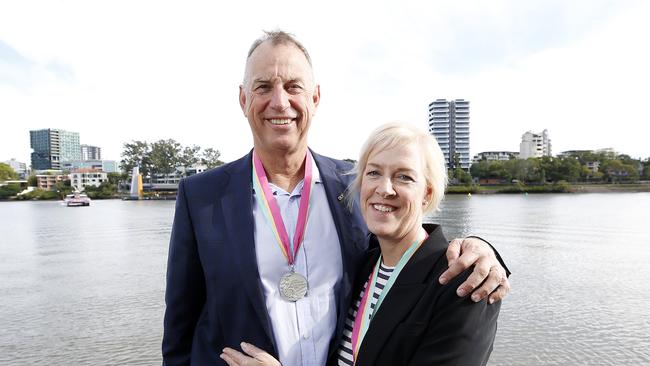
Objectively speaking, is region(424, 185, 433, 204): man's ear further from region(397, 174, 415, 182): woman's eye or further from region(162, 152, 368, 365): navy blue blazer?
region(162, 152, 368, 365): navy blue blazer

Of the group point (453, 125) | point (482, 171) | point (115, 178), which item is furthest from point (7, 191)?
point (453, 125)

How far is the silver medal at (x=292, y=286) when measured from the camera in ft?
6.75

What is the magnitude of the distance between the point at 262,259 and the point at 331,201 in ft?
1.69

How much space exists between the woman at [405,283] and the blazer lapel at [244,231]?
0.75 ft

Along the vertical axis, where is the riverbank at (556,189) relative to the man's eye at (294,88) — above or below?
below

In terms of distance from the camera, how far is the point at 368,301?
6.82 feet

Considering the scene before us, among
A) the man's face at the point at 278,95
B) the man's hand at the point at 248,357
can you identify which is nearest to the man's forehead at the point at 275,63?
the man's face at the point at 278,95

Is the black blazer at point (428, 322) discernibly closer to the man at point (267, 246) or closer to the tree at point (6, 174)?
the man at point (267, 246)

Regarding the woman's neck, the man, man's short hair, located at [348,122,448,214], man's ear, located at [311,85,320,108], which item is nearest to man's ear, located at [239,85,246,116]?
the man

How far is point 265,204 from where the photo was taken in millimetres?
2230

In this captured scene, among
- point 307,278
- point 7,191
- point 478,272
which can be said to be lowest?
point 7,191

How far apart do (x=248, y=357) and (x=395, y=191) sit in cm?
107

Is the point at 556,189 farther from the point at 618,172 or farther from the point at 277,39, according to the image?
the point at 277,39

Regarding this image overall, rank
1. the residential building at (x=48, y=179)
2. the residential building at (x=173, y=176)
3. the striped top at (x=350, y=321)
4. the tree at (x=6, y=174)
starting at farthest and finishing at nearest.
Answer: the residential building at (x=48, y=179) < the tree at (x=6, y=174) < the residential building at (x=173, y=176) < the striped top at (x=350, y=321)
